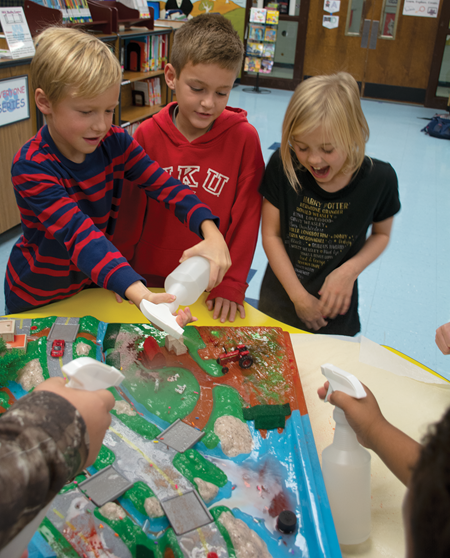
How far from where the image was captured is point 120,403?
0.95 meters

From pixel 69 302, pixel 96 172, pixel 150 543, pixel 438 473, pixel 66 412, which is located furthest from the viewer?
pixel 69 302

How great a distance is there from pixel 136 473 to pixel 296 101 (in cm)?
95

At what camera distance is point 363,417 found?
780 millimetres

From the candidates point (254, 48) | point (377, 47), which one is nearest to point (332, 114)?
point (254, 48)

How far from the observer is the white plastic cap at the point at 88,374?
616 millimetres

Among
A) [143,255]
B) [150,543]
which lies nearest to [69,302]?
[143,255]

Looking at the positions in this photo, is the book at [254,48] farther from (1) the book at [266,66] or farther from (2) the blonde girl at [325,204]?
(2) the blonde girl at [325,204]

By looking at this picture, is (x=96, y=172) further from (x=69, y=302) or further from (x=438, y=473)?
(x=438, y=473)

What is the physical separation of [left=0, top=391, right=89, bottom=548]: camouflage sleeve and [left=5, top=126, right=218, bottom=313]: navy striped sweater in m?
0.47

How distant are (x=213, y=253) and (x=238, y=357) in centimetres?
25

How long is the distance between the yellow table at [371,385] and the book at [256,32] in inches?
283

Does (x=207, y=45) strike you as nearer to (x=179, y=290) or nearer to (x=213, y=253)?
(x=213, y=253)

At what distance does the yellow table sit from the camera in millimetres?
835

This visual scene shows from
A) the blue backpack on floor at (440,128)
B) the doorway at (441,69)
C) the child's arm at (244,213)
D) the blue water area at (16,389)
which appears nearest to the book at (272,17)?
the doorway at (441,69)
